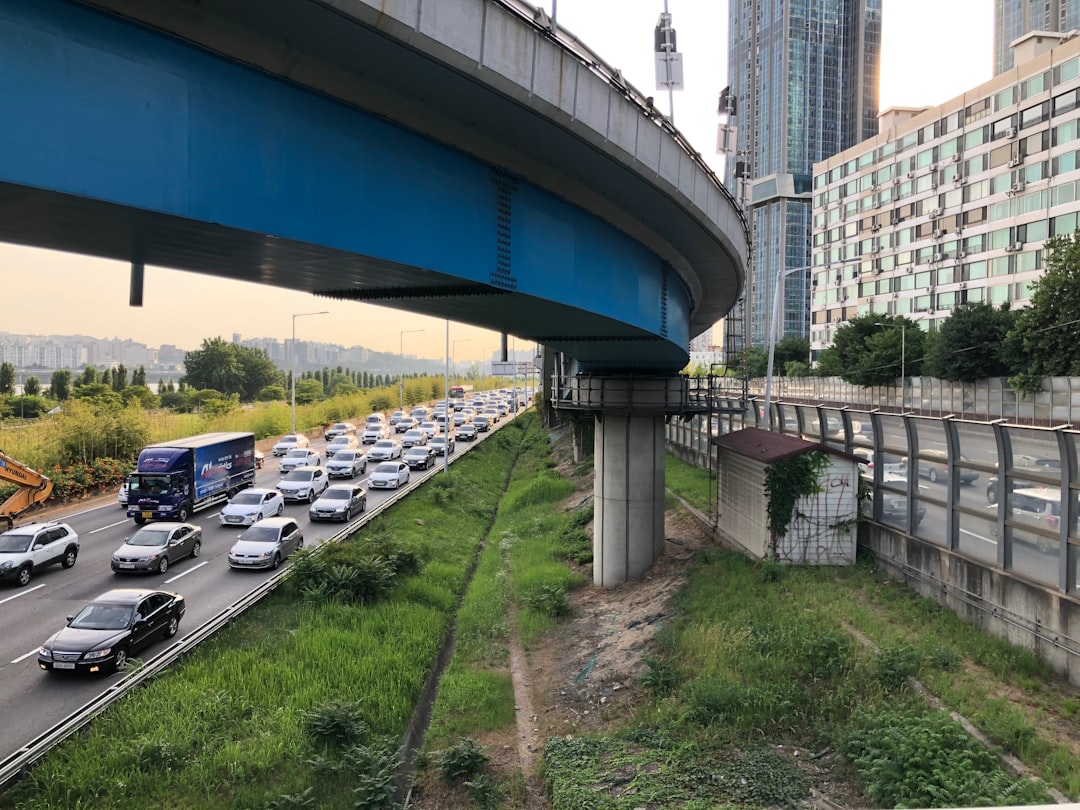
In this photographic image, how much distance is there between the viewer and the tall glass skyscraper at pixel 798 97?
123375 mm

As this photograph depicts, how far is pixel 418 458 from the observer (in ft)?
140

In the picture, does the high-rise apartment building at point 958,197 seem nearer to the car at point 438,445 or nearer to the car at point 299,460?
the car at point 438,445

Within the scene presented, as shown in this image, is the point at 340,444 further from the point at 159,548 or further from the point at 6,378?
the point at 6,378

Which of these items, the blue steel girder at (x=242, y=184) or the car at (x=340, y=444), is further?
the car at (x=340, y=444)

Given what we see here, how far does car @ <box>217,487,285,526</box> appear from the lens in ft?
82.5

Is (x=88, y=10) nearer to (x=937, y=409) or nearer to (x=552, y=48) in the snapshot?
(x=552, y=48)

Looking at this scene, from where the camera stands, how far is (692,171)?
11.0 metres

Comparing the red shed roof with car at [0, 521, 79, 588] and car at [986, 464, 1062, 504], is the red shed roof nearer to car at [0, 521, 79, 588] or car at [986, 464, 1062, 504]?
car at [986, 464, 1062, 504]

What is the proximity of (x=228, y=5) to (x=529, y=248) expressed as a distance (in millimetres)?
4411

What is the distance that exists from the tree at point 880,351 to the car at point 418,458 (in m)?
33.7

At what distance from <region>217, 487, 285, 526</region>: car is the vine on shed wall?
17709mm

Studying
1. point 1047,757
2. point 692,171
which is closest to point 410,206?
point 692,171

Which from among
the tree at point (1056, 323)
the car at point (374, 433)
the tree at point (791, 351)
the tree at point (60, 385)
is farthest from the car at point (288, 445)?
the tree at point (791, 351)

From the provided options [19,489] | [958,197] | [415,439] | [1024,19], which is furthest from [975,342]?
[1024,19]
